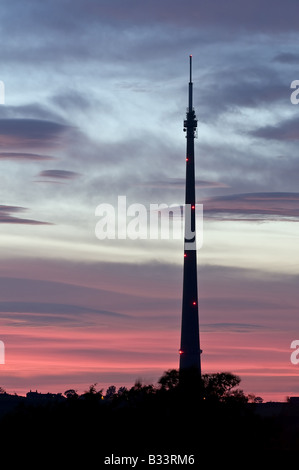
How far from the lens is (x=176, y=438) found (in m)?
119

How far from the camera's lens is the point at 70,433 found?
115 meters

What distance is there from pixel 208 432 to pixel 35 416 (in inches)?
850

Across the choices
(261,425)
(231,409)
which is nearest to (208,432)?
(261,425)

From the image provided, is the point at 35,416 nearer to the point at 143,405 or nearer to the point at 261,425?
the point at 143,405
